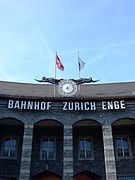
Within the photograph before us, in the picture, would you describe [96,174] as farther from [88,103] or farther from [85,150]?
[88,103]

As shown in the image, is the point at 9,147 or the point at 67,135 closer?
the point at 67,135

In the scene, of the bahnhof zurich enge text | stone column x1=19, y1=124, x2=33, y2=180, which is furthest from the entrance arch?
stone column x1=19, y1=124, x2=33, y2=180

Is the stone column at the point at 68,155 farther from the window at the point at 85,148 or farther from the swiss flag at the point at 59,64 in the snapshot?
the swiss flag at the point at 59,64

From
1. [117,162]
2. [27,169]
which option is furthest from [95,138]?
[27,169]

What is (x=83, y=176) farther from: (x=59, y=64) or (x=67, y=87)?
(x=59, y=64)

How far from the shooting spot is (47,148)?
18.9 metres

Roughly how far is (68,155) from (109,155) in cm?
283

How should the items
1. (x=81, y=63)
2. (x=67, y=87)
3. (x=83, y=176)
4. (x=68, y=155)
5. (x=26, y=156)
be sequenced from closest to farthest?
(x=26, y=156) → (x=68, y=155) → (x=83, y=176) → (x=67, y=87) → (x=81, y=63)

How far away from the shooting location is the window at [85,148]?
18.6 m

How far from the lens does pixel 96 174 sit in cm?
1786

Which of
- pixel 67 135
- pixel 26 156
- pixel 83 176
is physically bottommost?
pixel 83 176

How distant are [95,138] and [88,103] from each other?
3522mm

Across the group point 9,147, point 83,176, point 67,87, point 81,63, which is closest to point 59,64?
point 81,63

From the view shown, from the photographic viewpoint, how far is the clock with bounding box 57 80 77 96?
1837 centimetres
